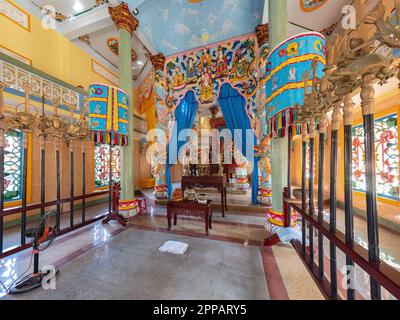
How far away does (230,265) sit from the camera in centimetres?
199

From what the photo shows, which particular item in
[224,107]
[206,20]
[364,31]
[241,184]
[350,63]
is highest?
[206,20]

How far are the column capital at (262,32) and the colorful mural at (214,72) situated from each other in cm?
22

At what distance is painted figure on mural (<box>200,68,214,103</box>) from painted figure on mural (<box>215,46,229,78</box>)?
0.25 metres

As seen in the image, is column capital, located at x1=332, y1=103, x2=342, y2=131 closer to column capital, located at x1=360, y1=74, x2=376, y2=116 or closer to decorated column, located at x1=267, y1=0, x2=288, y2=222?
column capital, located at x1=360, y1=74, x2=376, y2=116

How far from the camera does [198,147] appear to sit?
591 centimetres

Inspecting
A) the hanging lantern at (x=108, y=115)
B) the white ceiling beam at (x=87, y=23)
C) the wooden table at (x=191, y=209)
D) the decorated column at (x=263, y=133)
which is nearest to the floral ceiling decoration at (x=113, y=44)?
the white ceiling beam at (x=87, y=23)

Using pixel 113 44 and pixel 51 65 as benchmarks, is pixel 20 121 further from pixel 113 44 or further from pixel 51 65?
pixel 113 44

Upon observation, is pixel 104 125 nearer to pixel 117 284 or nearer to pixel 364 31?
pixel 117 284

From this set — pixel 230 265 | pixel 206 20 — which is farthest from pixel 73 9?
pixel 230 265

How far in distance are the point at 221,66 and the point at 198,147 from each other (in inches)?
107

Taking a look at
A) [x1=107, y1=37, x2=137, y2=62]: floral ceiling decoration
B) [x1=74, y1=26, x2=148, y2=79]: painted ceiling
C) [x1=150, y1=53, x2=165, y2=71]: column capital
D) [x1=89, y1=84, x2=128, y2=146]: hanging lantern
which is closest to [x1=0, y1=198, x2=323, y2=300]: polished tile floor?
[x1=89, y1=84, x2=128, y2=146]: hanging lantern

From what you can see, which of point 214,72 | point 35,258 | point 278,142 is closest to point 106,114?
point 35,258

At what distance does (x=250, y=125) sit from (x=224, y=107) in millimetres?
916

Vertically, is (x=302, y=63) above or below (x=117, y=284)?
above
